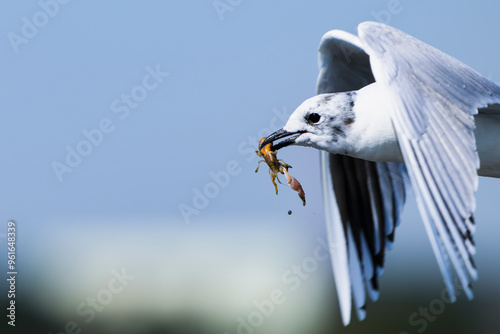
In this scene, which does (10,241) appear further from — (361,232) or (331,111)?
(331,111)

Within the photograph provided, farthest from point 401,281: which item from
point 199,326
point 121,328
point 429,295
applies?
point 121,328

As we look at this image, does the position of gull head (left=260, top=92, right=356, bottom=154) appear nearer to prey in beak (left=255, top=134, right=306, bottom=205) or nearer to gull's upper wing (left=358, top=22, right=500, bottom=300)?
prey in beak (left=255, top=134, right=306, bottom=205)

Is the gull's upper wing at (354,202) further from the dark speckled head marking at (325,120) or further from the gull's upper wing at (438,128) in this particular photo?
the gull's upper wing at (438,128)

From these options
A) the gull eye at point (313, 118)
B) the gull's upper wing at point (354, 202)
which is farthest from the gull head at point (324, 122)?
the gull's upper wing at point (354, 202)

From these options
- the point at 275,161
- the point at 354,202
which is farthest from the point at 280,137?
the point at 354,202

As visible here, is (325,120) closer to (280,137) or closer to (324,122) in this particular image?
(324,122)
